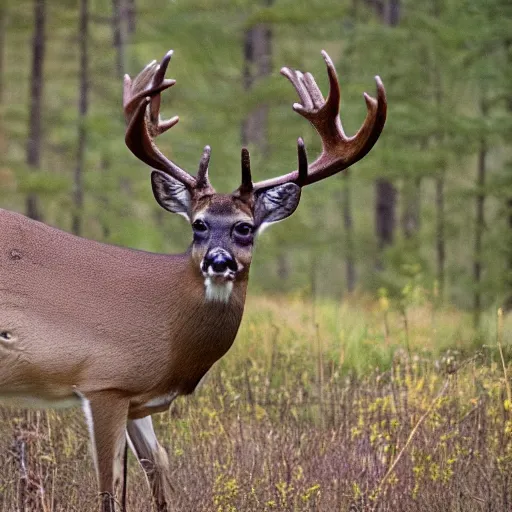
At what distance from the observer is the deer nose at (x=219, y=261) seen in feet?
17.2

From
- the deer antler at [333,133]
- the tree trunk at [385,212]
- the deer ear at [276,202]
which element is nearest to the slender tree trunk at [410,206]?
the tree trunk at [385,212]

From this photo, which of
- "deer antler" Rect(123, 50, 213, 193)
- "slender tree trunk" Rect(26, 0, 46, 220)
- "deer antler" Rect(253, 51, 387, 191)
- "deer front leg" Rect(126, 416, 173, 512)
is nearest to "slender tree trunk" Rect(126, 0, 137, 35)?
"slender tree trunk" Rect(26, 0, 46, 220)

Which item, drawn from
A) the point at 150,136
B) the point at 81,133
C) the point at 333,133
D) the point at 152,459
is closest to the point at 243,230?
the point at 333,133

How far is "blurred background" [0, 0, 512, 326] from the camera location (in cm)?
1401

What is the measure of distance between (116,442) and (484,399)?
2.08 metres

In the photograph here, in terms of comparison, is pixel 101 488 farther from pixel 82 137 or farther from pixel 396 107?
pixel 82 137

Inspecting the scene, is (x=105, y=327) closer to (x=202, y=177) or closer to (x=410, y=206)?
(x=202, y=177)

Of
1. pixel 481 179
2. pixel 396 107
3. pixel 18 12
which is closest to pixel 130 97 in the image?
pixel 396 107

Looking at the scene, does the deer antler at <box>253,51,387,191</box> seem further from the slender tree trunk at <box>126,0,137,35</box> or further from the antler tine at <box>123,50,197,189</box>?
the slender tree trunk at <box>126,0,137,35</box>

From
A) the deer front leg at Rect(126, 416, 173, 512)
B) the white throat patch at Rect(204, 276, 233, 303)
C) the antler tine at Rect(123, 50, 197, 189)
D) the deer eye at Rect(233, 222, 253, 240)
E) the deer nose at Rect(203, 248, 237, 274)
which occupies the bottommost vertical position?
the deer front leg at Rect(126, 416, 173, 512)

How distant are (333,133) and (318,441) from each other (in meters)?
1.72

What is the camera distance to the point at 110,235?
51.8 feet

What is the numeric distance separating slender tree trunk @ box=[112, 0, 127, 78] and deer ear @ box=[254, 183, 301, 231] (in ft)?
38.8

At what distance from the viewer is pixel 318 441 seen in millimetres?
5922
